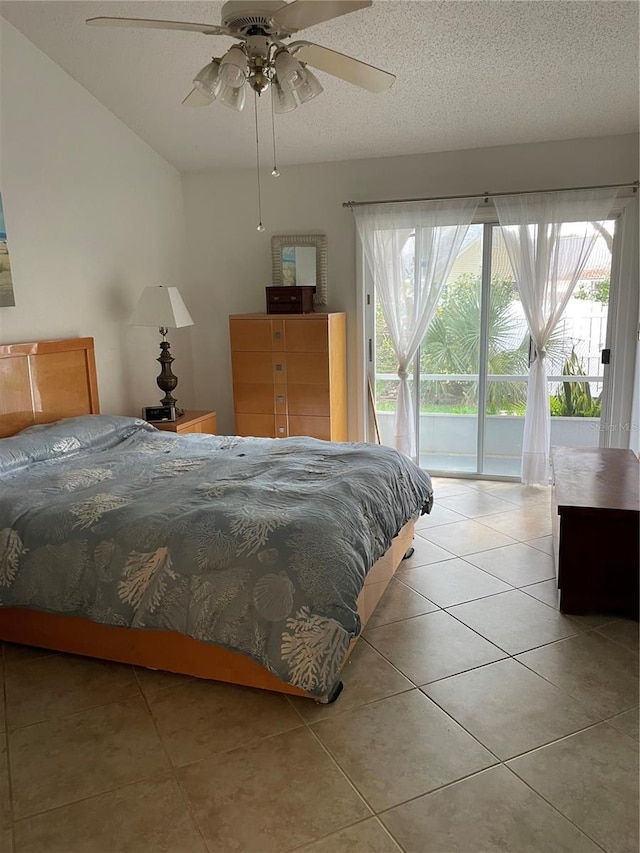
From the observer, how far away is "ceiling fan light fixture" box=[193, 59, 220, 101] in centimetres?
228

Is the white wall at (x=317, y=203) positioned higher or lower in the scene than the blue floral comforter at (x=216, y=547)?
higher

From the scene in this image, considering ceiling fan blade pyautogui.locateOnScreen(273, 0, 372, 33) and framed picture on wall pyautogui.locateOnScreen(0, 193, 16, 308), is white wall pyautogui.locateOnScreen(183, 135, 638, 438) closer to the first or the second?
framed picture on wall pyautogui.locateOnScreen(0, 193, 16, 308)

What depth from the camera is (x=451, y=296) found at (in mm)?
4930

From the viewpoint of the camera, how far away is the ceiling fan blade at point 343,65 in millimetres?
2330

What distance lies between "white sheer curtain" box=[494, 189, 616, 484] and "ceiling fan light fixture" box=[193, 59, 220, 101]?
2790 mm

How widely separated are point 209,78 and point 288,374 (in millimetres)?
2667

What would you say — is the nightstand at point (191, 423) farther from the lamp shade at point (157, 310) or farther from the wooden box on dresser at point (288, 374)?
the lamp shade at point (157, 310)

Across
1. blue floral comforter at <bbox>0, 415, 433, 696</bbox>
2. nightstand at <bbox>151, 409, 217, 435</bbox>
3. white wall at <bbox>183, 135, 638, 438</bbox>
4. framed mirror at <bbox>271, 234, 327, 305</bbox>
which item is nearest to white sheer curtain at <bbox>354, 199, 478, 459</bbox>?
white wall at <bbox>183, 135, 638, 438</bbox>

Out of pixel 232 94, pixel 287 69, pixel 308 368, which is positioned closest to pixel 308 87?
pixel 287 69

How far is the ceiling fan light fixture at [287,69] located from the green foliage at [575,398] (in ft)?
10.3

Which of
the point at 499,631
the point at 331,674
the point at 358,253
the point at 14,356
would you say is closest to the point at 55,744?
the point at 331,674

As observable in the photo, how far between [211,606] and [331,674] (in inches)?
19.0

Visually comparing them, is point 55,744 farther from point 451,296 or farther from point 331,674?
point 451,296

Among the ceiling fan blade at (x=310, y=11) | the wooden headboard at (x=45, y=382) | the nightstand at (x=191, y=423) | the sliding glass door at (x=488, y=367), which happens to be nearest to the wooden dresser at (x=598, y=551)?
the sliding glass door at (x=488, y=367)
